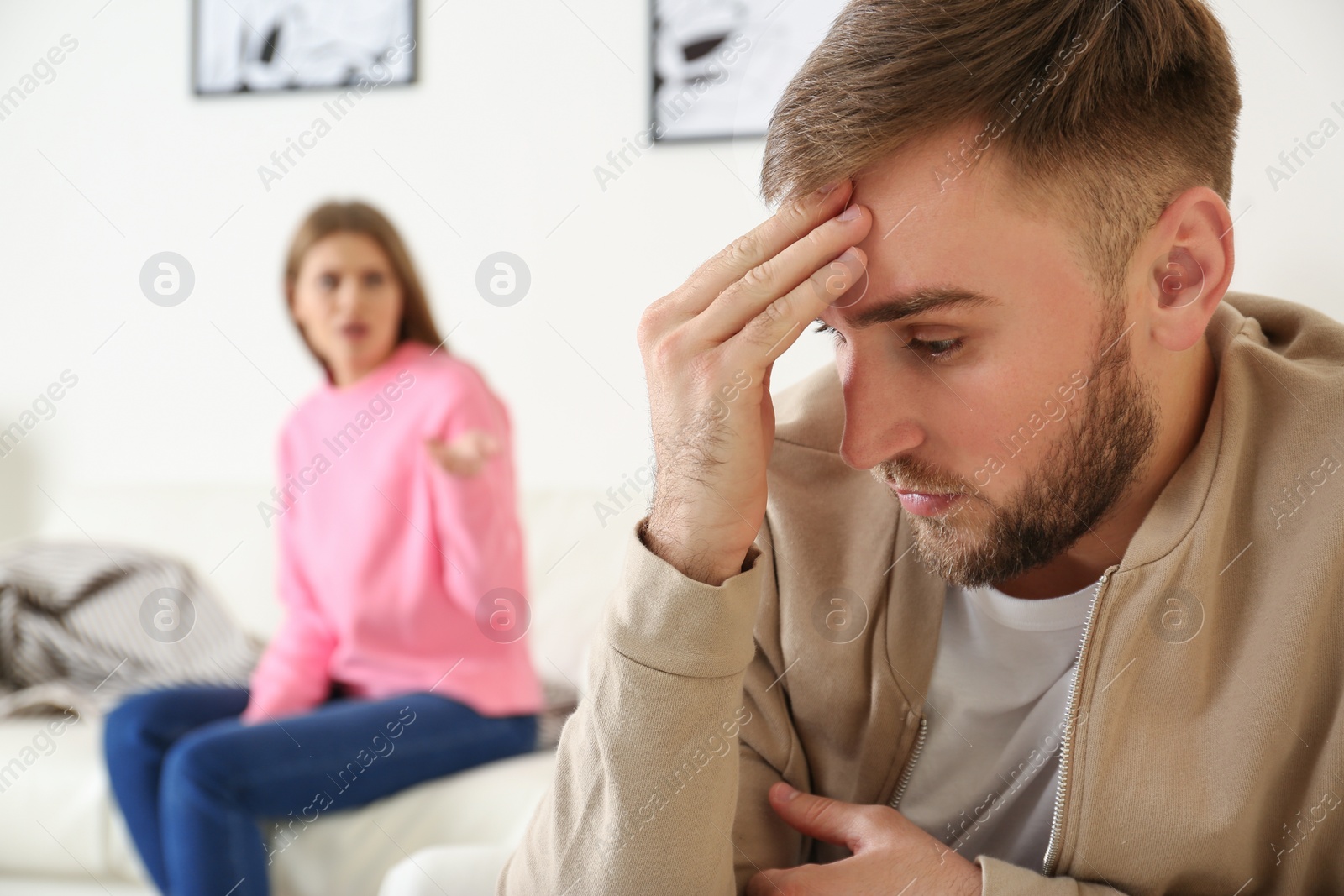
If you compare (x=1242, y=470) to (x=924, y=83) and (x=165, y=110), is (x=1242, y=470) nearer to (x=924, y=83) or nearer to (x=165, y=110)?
(x=924, y=83)

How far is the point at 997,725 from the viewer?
0.91 m

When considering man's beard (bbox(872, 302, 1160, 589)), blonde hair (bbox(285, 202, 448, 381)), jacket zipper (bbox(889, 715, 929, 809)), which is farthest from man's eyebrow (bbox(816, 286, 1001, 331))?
blonde hair (bbox(285, 202, 448, 381))

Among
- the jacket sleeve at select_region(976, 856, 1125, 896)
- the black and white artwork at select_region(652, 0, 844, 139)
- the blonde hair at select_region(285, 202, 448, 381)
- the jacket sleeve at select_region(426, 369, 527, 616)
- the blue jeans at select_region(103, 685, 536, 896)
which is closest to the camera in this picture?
the jacket sleeve at select_region(976, 856, 1125, 896)

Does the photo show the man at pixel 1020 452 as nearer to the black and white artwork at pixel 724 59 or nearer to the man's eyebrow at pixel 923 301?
the man's eyebrow at pixel 923 301

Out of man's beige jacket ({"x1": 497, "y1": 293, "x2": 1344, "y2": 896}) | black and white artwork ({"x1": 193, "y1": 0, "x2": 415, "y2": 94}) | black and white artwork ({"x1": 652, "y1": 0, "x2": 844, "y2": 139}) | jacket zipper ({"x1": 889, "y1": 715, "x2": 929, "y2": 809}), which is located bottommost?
jacket zipper ({"x1": 889, "y1": 715, "x2": 929, "y2": 809})

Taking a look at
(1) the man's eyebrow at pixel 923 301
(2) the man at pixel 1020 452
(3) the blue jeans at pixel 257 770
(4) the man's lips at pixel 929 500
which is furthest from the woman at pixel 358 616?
(1) the man's eyebrow at pixel 923 301

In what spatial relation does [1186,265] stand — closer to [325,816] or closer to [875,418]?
[875,418]

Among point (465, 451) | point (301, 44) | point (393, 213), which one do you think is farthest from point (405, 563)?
point (301, 44)

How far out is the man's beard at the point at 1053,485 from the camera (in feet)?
2.59

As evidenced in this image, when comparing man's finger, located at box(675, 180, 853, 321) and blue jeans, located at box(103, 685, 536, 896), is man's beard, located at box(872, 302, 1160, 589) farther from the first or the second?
blue jeans, located at box(103, 685, 536, 896)

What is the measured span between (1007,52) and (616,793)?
63 centimetres

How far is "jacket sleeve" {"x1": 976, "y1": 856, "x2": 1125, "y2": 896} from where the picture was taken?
714 millimetres

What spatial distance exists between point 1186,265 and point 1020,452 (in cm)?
20

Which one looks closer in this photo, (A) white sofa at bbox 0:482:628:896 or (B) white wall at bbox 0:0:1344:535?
(A) white sofa at bbox 0:482:628:896
